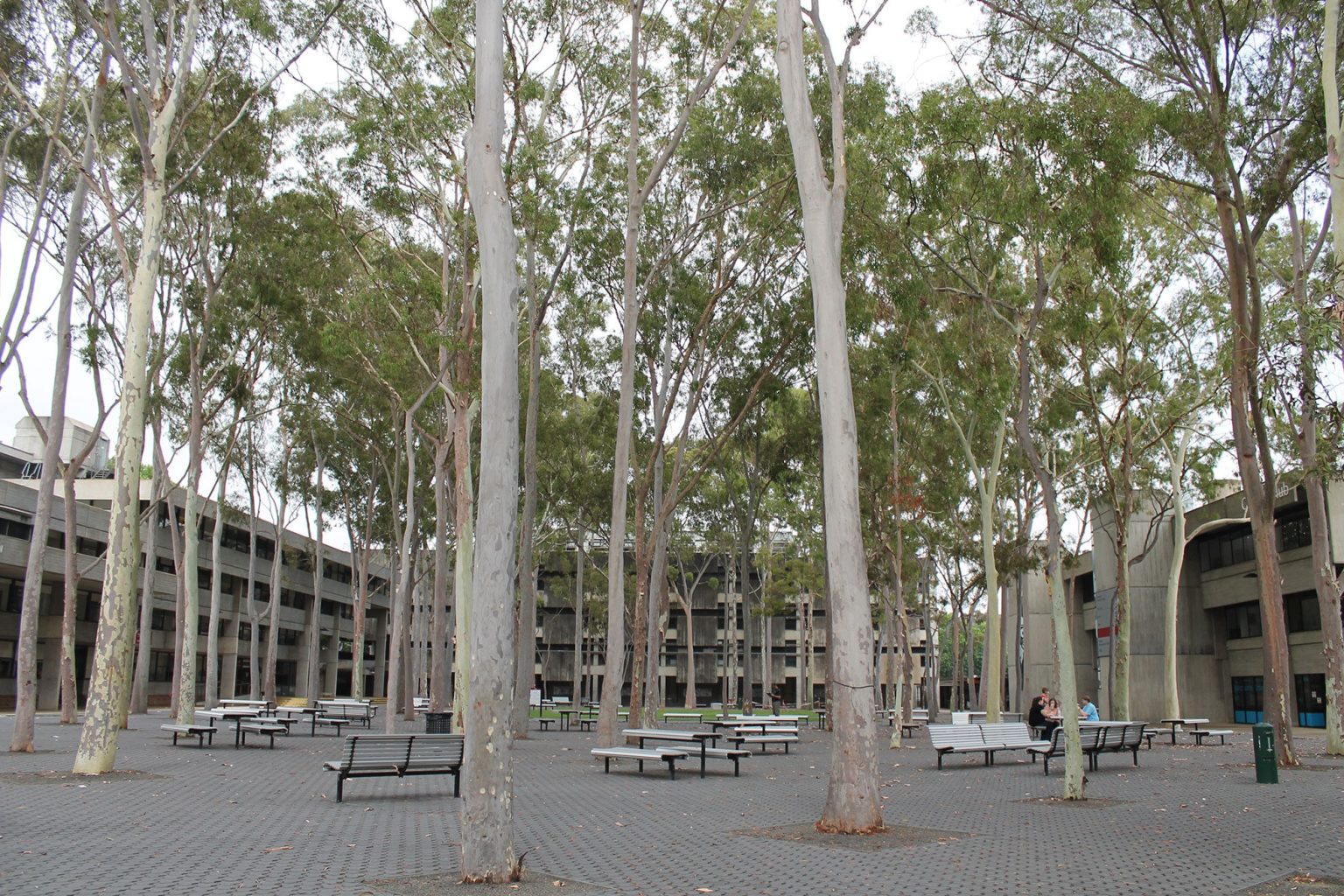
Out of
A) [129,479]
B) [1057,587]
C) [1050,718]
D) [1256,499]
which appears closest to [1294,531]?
[1050,718]

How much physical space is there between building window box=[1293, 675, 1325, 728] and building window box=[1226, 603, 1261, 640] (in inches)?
80.8

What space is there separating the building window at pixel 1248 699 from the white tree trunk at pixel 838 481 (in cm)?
3324

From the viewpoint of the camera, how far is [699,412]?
93.5 ft

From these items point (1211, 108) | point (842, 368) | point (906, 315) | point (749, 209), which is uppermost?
point (749, 209)

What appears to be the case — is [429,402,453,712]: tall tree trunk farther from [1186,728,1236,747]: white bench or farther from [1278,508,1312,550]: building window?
[1278,508,1312,550]: building window

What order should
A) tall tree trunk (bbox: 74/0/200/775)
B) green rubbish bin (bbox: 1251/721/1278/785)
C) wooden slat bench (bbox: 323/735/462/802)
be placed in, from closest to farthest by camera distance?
wooden slat bench (bbox: 323/735/462/802) → tall tree trunk (bbox: 74/0/200/775) → green rubbish bin (bbox: 1251/721/1278/785)

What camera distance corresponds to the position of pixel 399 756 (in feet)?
38.1

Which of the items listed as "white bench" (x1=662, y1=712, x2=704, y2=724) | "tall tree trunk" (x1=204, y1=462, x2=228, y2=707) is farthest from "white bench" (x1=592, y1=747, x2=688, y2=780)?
"white bench" (x1=662, y1=712, x2=704, y2=724)

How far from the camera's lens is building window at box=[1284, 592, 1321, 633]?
34.1 metres

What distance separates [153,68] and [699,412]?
16.6 meters

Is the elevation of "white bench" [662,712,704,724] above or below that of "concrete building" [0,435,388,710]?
below

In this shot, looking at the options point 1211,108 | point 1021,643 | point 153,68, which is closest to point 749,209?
point 1211,108

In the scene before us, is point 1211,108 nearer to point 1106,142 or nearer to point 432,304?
point 1106,142

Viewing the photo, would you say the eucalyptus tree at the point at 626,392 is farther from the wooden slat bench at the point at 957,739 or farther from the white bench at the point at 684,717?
the white bench at the point at 684,717
